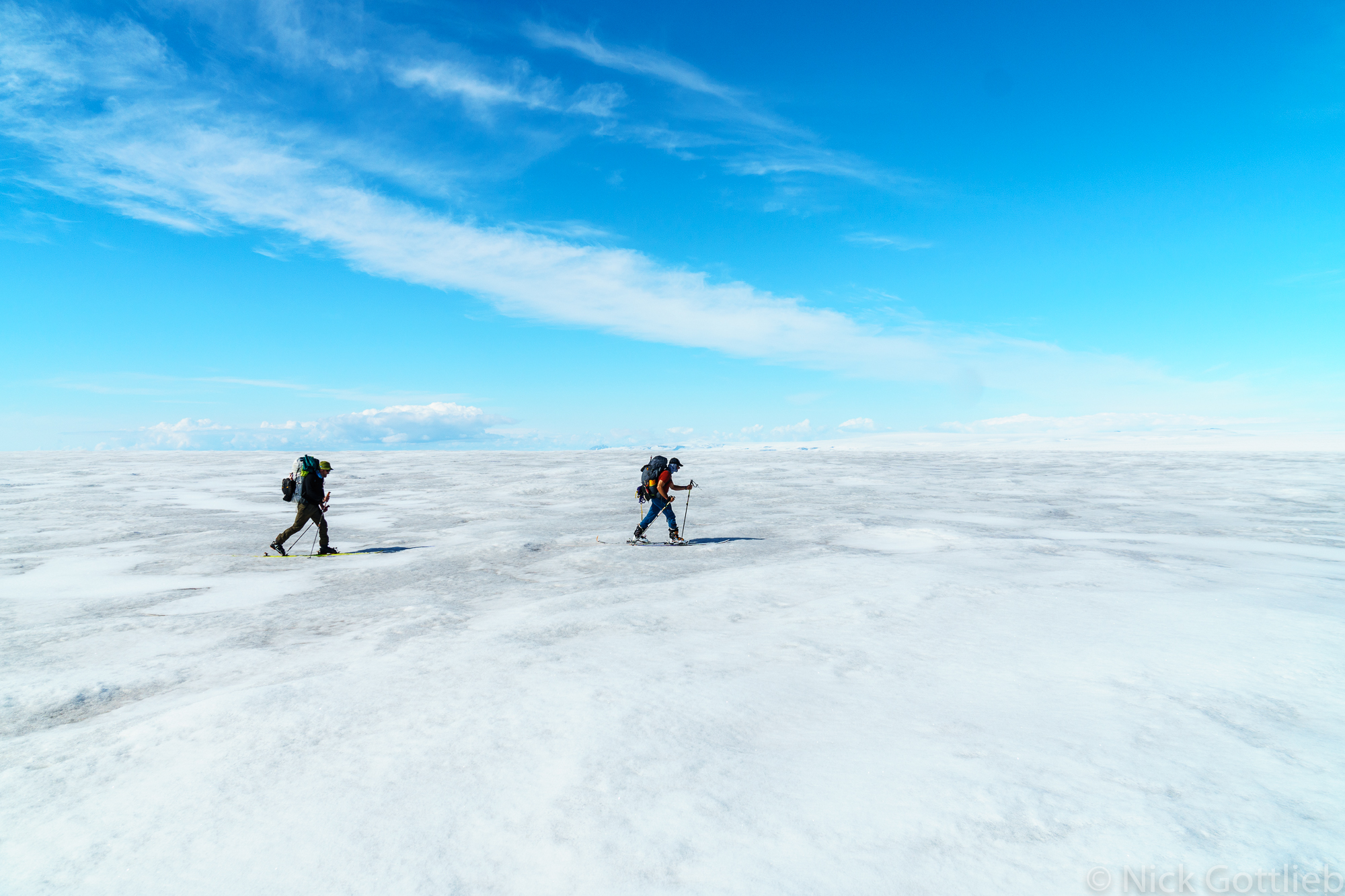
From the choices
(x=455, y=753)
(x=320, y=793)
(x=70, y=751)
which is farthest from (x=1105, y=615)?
(x=70, y=751)

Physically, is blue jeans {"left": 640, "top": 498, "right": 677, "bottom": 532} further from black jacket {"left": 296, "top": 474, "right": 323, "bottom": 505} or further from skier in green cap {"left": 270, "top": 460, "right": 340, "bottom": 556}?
black jacket {"left": 296, "top": 474, "right": 323, "bottom": 505}

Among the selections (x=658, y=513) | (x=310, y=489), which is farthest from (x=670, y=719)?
(x=310, y=489)

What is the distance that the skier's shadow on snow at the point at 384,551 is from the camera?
11242mm

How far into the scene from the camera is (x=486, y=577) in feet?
29.8

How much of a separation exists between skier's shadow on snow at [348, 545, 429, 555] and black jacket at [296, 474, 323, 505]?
1206mm

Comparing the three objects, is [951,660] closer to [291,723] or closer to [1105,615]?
[1105,615]

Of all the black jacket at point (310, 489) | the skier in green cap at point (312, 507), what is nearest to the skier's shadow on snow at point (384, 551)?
the skier in green cap at point (312, 507)

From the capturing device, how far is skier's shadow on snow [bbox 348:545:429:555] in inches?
443

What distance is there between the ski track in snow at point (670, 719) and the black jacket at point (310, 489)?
1409 mm

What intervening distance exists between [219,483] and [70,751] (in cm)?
2647

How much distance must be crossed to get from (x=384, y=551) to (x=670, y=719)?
9180 mm

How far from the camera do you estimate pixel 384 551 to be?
11469 mm

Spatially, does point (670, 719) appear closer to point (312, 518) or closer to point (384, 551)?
point (384, 551)

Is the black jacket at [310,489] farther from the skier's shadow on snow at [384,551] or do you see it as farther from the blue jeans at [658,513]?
the blue jeans at [658,513]
